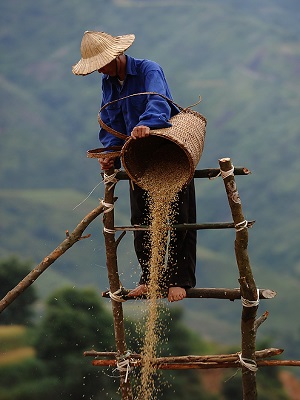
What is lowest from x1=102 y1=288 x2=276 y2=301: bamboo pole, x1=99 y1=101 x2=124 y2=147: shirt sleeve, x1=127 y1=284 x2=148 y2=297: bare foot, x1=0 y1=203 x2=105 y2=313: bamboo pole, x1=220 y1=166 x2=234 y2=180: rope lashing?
x1=102 y1=288 x2=276 y2=301: bamboo pole

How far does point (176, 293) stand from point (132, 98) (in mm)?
977

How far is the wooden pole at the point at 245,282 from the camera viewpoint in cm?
399

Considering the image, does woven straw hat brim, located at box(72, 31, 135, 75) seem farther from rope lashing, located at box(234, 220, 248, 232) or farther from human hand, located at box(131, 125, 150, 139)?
rope lashing, located at box(234, 220, 248, 232)

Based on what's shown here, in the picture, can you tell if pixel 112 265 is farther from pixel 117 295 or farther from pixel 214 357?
pixel 214 357

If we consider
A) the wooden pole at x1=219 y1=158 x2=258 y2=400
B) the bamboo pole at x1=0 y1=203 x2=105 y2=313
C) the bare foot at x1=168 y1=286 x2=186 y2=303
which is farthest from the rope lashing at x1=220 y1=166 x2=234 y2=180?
the bamboo pole at x1=0 y1=203 x2=105 y2=313

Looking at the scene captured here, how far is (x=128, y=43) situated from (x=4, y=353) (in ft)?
30.4

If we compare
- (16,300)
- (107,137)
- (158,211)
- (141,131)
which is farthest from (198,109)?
(141,131)

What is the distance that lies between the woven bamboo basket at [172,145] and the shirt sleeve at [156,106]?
37 mm

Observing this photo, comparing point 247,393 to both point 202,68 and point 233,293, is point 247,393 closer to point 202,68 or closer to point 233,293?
point 233,293

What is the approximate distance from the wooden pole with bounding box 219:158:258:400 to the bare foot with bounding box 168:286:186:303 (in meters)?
0.32

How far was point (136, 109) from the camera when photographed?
4242 mm

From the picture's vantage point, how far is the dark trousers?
4.30 meters

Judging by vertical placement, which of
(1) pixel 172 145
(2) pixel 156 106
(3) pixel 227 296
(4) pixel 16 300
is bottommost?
(4) pixel 16 300

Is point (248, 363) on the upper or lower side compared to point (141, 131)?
lower
